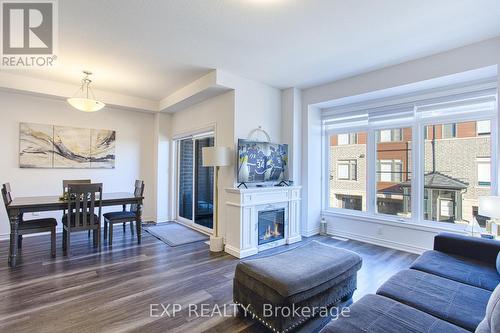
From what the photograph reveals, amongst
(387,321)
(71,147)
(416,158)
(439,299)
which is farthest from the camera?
(71,147)

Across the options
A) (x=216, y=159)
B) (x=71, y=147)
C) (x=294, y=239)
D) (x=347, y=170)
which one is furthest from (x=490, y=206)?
(x=71, y=147)

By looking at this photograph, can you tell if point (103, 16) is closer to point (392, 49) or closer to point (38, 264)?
point (38, 264)

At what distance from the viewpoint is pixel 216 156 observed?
3.78 m

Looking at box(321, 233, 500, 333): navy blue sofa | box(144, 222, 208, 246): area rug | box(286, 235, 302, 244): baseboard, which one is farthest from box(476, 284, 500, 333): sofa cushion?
box(144, 222, 208, 246): area rug

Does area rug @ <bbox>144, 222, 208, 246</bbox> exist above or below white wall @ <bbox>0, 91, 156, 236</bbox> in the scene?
below

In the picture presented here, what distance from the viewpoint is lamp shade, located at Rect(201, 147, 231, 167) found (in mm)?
3779

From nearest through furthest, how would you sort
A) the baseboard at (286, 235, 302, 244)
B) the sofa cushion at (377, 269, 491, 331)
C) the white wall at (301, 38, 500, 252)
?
1. the sofa cushion at (377, 269, 491, 331)
2. the white wall at (301, 38, 500, 252)
3. the baseboard at (286, 235, 302, 244)

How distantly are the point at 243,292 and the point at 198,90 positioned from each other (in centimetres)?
330

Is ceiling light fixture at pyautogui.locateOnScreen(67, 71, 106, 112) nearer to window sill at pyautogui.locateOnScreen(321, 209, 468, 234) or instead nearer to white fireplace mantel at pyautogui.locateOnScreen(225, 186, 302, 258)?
white fireplace mantel at pyautogui.locateOnScreen(225, 186, 302, 258)

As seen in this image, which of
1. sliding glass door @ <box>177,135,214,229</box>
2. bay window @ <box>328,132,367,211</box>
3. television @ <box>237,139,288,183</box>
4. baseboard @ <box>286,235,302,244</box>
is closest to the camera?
television @ <box>237,139,288,183</box>

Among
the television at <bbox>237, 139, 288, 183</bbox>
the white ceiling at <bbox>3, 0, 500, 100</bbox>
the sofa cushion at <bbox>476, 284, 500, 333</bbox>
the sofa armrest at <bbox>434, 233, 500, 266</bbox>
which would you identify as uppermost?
the white ceiling at <bbox>3, 0, 500, 100</bbox>

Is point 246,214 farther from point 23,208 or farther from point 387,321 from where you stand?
point 23,208

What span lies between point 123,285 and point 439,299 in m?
2.84

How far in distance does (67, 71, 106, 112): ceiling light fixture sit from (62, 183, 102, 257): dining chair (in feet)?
3.98
